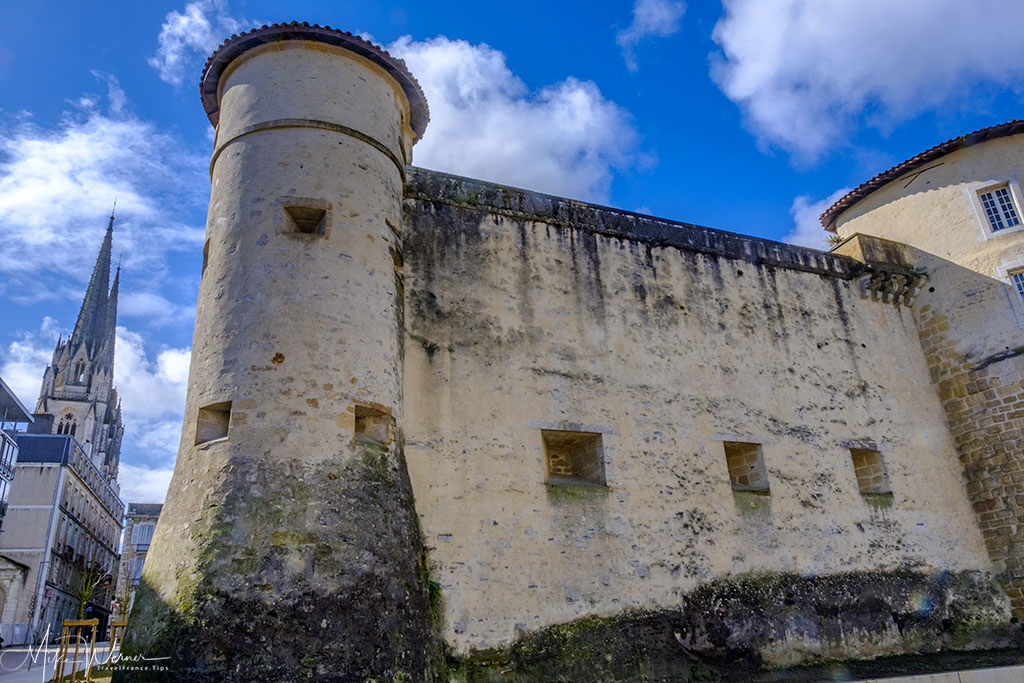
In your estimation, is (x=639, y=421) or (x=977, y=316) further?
(x=977, y=316)

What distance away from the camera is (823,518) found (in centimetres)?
1012

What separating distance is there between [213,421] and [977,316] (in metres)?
12.0

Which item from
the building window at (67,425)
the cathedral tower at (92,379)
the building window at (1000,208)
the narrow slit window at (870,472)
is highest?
the cathedral tower at (92,379)

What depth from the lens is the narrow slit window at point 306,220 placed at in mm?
7984

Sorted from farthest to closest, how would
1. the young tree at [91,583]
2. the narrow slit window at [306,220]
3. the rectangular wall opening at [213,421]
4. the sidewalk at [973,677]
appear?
the young tree at [91,583], the sidewalk at [973,677], the narrow slit window at [306,220], the rectangular wall opening at [213,421]

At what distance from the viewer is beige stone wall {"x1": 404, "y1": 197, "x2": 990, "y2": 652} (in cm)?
805

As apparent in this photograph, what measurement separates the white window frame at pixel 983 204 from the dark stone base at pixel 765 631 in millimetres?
5710

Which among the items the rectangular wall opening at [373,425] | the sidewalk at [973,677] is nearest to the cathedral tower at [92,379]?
the rectangular wall opening at [373,425]

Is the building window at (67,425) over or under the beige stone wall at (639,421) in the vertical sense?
over

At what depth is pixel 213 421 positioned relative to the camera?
22.9 ft

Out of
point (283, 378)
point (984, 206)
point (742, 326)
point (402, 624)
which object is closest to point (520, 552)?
point (402, 624)

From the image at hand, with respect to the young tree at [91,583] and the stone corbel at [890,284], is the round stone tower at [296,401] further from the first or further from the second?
the young tree at [91,583]

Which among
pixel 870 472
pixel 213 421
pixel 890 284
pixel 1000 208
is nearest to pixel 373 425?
pixel 213 421

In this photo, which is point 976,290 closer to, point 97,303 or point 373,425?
point 373,425
